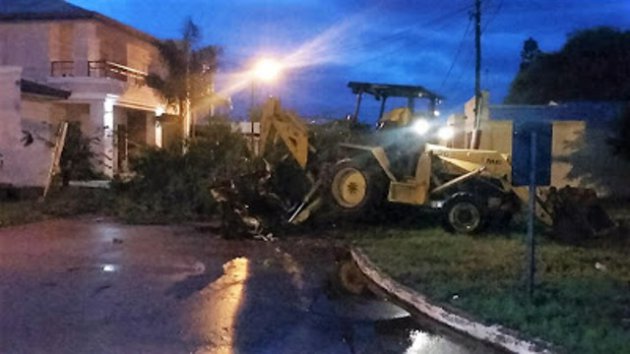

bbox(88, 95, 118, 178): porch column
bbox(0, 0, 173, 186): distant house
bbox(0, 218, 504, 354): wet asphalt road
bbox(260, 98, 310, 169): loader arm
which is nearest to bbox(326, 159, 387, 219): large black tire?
bbox(260, 98, 310, 169): loader arm

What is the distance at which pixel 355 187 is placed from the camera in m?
19.0

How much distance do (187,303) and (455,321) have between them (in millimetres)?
3423

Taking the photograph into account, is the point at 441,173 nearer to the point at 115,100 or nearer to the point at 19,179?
the point at 19,179

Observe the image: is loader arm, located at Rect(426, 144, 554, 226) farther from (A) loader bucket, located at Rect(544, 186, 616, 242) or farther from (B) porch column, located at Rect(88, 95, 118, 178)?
(B) porch column, located at Rect(88, 95, 118, 178)

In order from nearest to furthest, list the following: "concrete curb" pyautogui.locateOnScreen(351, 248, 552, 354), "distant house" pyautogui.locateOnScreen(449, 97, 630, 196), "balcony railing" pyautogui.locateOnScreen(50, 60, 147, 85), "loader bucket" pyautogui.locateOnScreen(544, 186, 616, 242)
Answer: "concrete curb" pyautogui.locateOnScreen(351, 248, 552, 354), "loader bucket" pyautogui.locateOnScreen(544, 186, 616, 242), "distant house" pyautogui.locateOnScreen(449, 97, 630, 196), "balcony railing" pyautogui.locateOnScreen(50, 60, 147, 85)

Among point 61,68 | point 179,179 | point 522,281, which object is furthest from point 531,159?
point 61,68

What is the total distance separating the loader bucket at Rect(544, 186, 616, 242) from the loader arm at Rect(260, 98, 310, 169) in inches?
219

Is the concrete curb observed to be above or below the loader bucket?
below

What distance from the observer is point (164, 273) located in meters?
13.4

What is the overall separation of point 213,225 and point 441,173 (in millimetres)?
5529

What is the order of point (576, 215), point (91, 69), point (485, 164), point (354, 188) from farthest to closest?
point (91, 69)
point (354, 188)
point (485, 164)
point (576, 215)

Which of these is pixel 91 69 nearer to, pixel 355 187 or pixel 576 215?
pixel 355 187

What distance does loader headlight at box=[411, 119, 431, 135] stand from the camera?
62.0ft

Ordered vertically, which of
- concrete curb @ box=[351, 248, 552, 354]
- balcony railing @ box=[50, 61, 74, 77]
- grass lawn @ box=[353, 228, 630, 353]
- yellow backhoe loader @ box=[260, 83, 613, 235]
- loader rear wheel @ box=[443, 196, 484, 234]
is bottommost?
concrete curb @ box=[351, 248, 552, 354]
